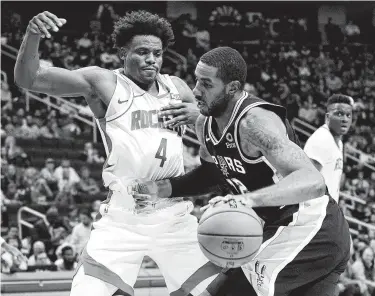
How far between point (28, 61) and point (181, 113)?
0.85 meters

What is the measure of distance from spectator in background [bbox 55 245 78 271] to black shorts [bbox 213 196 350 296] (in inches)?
203

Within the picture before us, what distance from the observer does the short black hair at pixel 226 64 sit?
310cm

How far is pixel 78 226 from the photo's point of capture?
8773mm

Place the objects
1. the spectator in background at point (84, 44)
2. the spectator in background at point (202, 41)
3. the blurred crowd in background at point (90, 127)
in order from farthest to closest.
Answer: the spectator in background at point (202, 41), the spectator in background at point (84, 44), the blurred crowd in background at point (90, 127)

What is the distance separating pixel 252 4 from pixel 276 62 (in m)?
3.08

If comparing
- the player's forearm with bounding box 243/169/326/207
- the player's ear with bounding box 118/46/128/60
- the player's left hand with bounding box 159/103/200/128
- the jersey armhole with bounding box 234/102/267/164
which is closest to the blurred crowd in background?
the player's ear with bounding box 118/46/128/60

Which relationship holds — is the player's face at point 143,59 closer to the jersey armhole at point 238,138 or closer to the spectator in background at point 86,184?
the jersey armhole at point 238,138

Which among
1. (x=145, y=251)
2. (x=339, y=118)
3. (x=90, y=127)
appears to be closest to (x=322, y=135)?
(x=339, y=118)

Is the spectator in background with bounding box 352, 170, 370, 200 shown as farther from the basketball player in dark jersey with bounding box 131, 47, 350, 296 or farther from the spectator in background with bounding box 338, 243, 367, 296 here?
the basketball player in dark jersey with bounding box 131, 47, 350, 296

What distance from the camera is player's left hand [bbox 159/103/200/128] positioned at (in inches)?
141

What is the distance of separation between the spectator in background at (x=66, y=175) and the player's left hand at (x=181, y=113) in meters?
6.93

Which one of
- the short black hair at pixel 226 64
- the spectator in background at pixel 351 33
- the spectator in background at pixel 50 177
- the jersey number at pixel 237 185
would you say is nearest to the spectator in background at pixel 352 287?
the spectator in background at pixel 50 177

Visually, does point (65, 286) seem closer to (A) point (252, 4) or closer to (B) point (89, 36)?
(B) point (89, 36)

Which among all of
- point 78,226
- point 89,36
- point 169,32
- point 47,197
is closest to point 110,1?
point 89,36
